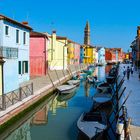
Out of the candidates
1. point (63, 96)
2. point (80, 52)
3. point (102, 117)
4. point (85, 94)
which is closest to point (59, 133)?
point (102, 117)

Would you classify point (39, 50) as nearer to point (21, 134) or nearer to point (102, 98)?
point (102, 98)

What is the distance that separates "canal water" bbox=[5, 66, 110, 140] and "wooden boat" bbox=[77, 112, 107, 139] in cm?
107

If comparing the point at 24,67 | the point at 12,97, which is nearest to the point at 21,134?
the point at 12,97

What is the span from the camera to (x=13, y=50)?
78.0 feet

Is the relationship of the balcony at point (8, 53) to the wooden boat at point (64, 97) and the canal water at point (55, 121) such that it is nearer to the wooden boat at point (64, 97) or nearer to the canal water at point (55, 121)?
the canal water at point (55, 121)

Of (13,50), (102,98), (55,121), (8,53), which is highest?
(13,50)

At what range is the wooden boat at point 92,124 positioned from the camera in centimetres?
1455

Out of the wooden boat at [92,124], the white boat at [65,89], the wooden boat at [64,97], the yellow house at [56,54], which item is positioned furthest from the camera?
the yellow house at [56,54]

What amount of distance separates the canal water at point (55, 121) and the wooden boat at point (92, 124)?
1.07 meters

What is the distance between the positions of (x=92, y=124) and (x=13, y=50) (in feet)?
35.6

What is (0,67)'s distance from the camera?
818 inches

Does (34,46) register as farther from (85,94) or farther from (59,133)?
(59,133)

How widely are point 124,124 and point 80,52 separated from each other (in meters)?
85.5

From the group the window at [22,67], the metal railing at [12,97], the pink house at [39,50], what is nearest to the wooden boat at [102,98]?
the metal railing at [12,97]
